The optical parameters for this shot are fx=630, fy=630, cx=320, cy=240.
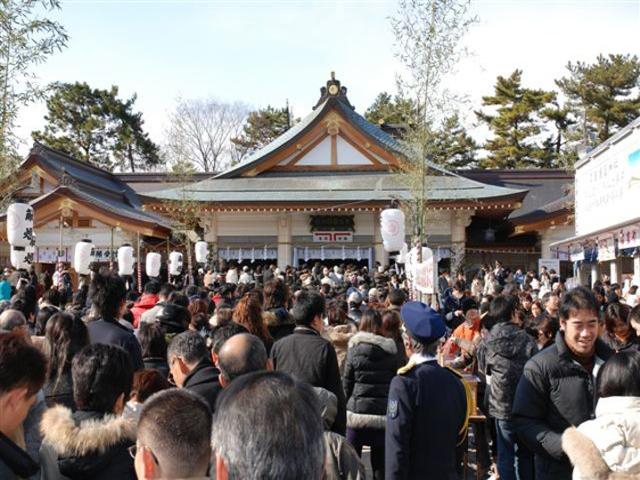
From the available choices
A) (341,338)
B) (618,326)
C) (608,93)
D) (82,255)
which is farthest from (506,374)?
(608,93)

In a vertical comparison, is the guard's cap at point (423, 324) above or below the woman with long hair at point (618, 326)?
above

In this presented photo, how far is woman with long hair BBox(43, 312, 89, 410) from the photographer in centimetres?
320

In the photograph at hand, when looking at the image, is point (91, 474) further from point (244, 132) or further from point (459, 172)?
point (244, 132)

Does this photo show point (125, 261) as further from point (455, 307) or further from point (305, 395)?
point (305, 395)

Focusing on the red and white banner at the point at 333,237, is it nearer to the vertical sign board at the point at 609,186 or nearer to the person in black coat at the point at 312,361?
the vertical sign board at the point at 609,186

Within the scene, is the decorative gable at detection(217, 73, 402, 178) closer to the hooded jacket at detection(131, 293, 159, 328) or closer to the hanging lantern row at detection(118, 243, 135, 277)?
the hanging lantern row at detection(118, 243, 135, 277)

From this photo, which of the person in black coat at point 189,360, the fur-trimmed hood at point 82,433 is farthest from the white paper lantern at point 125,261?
the fur-trimmed hood at point 82,433

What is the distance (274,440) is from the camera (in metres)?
1.45

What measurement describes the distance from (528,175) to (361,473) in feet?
77.4

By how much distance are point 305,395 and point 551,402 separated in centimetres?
187

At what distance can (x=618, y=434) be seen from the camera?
2236 millimetres

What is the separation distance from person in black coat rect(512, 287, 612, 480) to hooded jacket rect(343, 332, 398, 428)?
127cm

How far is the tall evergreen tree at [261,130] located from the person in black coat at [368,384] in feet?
107

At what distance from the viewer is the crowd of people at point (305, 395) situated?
1560mm
